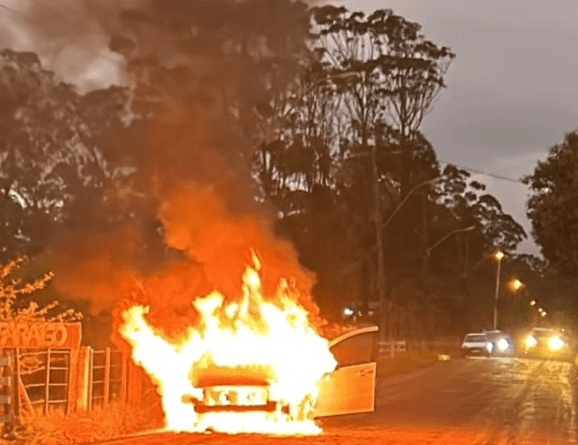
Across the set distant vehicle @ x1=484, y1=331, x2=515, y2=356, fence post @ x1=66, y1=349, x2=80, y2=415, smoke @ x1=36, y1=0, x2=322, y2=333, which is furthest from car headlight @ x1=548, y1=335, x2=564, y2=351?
fence post @ x1=66, y1=349, x2=80, y2=415

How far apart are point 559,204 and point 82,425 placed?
25.8 metres

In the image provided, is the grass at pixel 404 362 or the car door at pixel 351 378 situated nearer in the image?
the car door at pixel 351 378

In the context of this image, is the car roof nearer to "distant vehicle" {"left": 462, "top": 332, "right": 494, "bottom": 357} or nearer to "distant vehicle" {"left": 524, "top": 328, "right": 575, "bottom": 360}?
"distant vehicle" {"left": 462, "top": 332, "right": 494, "bottom": 357}

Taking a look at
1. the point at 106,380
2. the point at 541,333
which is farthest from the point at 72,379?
the point at 541,333

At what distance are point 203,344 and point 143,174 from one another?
5565mm

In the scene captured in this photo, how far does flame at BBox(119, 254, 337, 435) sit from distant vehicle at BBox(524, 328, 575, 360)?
1834 inches

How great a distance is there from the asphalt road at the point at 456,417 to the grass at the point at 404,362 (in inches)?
141

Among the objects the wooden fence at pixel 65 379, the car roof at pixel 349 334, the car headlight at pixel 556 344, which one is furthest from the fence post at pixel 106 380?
the car headlight at pixel 556 344

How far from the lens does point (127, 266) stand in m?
22.8

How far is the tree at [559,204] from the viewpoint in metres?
38.9

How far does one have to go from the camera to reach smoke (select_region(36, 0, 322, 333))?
66.6 ft

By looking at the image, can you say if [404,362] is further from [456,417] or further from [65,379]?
[65,379]

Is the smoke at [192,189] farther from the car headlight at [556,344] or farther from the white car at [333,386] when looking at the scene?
the car headlight at [556,344]

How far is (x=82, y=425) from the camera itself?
16.4 metres
